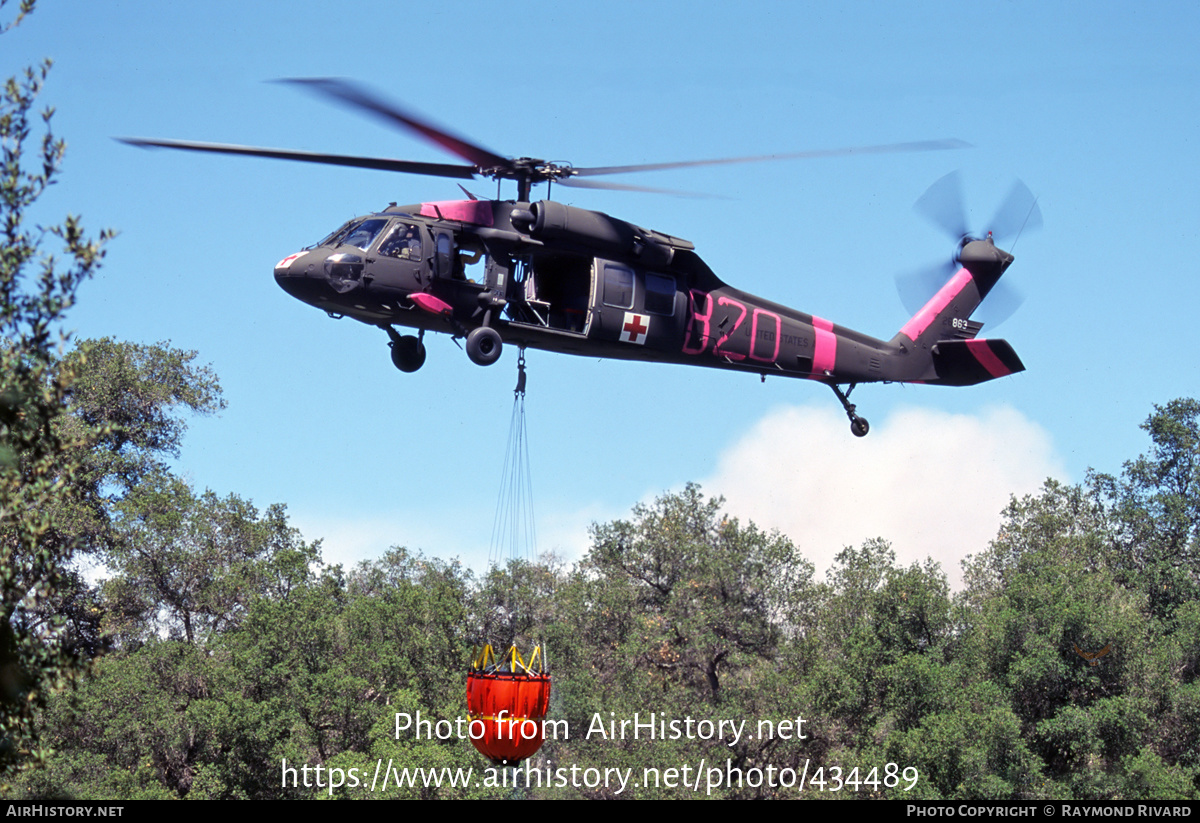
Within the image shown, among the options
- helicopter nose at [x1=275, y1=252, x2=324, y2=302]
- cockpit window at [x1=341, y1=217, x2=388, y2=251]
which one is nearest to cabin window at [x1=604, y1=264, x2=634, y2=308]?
cockpit window at [x1=341, y1=217, x2=388, y2=251]

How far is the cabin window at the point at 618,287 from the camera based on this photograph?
19.9 m

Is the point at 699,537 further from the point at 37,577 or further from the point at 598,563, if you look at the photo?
the point at 37,577

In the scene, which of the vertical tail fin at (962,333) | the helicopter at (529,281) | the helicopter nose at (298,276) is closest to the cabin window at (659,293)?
the helicopter at (529,281)

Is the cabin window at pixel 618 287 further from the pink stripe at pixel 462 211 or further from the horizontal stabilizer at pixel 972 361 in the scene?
the horizontal stabilizer at pixel 972 361

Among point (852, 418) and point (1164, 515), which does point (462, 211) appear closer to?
point (852, 418)

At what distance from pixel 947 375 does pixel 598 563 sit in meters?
32.3

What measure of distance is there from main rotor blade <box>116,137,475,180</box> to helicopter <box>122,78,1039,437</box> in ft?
0.08

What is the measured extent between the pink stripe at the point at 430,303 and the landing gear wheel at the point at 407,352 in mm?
1145

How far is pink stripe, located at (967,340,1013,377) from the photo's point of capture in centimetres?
2473

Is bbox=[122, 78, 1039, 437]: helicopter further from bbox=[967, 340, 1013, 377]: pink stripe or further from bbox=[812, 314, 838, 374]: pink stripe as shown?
bbox=[967, 340, 1013, 377]: pink stripe

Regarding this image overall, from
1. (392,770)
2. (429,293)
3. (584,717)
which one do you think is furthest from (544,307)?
(584,717)

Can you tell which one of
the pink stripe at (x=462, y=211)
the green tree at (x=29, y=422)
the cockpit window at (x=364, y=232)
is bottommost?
the green tree at (x=29, y=422)

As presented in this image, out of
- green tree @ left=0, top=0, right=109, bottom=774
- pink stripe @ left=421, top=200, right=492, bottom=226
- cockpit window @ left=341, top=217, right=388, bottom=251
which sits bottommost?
green tree @ left=0, top=0, right=109, bottom=774

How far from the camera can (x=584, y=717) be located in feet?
145
